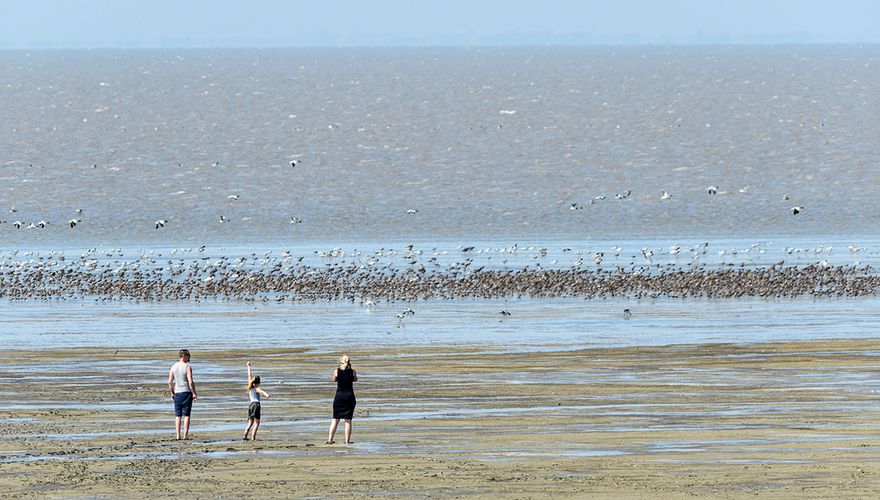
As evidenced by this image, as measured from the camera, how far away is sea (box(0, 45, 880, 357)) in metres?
44.6

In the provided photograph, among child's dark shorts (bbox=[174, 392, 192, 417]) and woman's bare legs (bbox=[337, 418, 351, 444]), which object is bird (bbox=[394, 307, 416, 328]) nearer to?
child's dark shorts (bbox=[174, 392, 192, 417])

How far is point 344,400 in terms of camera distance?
2586 centimetres

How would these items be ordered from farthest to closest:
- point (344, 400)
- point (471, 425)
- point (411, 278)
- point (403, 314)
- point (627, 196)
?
1. point (627, 196)
2. point (411, 278)
3. point (403, 314)
4. point (471, 425)
5. point (344, 400)

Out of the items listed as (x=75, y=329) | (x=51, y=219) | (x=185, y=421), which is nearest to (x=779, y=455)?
(x=185, y=421)

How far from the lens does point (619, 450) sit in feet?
82.1

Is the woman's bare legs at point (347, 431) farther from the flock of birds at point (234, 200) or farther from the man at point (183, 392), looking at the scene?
the flock of birds at point (234, 200)

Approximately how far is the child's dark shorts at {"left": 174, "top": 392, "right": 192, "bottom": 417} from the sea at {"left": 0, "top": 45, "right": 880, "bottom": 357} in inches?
511

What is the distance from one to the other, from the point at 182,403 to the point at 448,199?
6303 cm

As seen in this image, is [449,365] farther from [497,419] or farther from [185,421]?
[185,421]

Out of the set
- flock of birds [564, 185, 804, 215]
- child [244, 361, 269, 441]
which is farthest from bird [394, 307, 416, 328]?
flock of birds [564, 185, 804, 215]

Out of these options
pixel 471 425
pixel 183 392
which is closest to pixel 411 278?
pixel 471 425

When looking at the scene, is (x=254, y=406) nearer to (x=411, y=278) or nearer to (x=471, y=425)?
(x=471, y=425)

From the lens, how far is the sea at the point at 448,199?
44.6m

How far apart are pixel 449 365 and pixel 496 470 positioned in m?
12.4
